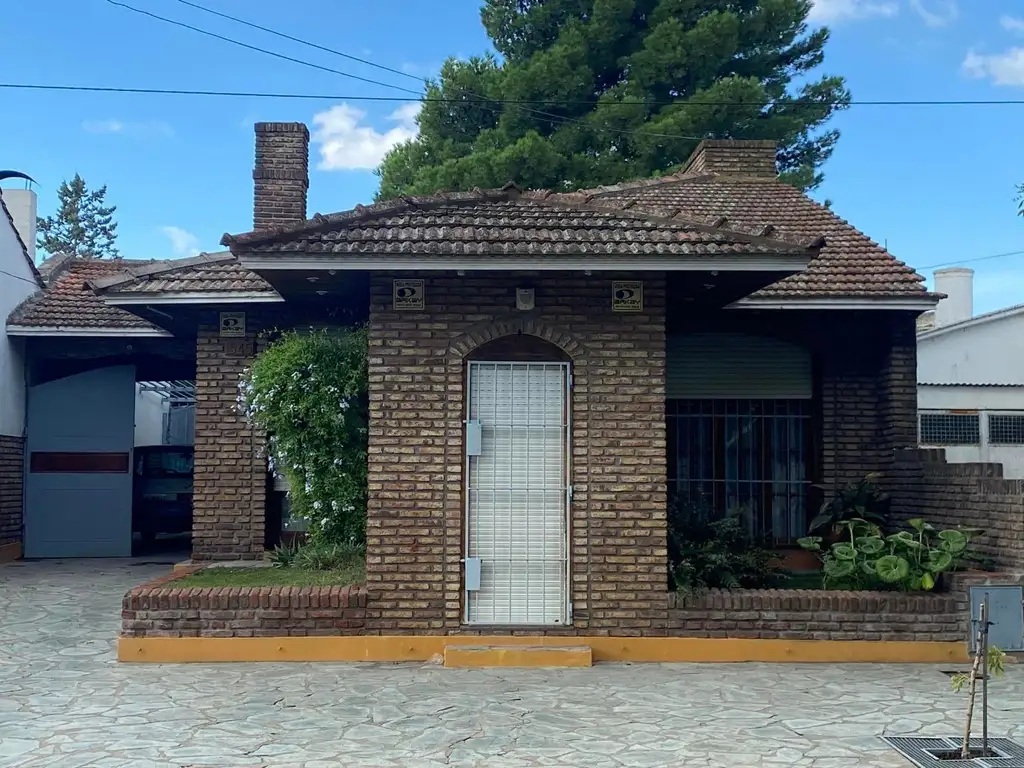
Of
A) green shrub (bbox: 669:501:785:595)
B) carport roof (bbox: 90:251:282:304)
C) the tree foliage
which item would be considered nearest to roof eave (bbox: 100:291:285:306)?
carport roof (bbox: 90:251:282:304)

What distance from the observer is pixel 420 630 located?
818 centimetres

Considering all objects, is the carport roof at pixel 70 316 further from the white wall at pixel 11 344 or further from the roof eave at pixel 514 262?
the roof eave at pixel 514 262

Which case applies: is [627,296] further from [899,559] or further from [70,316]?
[70,316]

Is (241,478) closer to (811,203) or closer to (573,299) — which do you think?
(573,299)

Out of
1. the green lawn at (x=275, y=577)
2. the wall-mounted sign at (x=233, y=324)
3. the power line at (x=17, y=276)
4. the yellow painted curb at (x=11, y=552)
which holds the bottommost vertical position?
the yellow painted curb at (x=11, y=552)

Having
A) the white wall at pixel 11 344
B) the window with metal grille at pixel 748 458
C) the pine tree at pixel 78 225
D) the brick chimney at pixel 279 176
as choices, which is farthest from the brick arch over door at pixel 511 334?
the pine tree at pixel 78 225

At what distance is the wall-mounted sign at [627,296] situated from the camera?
27.3ft

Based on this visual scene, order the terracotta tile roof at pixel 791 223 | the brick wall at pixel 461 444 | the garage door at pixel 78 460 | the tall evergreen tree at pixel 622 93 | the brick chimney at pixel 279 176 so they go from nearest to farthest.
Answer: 1. the brick wall at pixel 461 444
2. the terracotta tile roof at pixel 791 223
3. the brick chimney at pixel 279 176
4. the garage door at pixel 78 460
5. the tall evergreen tree at pixel 622 93

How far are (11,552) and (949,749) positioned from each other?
12.6m

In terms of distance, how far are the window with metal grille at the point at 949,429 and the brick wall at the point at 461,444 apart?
19.0 feet

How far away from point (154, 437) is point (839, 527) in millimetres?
15925

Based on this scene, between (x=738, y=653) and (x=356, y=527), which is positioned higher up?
(x=356, y=527)

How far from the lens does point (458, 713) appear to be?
6.57 metres

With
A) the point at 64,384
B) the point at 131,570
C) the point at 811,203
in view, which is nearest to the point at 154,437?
the point at 64,384
